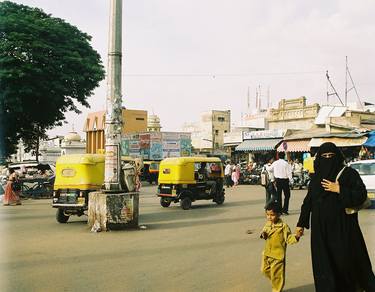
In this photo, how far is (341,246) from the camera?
14.5 feet

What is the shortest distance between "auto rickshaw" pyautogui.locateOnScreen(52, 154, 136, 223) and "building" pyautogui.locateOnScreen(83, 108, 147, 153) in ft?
71.5

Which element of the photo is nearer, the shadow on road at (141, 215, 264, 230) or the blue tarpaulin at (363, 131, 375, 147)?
the shadow on road at (141, 215, 264, 230)

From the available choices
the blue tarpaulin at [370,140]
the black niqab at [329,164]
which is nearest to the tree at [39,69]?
the blue tarpaulin at [370,140]

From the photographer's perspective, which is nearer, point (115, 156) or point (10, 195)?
point (115, 156)

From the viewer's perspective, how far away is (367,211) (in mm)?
13398

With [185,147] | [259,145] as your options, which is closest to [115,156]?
[259,145]

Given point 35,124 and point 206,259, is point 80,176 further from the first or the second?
point 35,124

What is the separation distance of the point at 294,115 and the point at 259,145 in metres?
8.19

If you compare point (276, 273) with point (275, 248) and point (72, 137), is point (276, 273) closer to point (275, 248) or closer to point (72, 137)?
point (275, 248)

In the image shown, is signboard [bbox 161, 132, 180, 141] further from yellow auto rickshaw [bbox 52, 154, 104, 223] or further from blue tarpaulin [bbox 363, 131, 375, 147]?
yellow auto rickshaw [bbox 52, 154, 104, 223]

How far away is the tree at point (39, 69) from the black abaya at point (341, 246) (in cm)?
2045

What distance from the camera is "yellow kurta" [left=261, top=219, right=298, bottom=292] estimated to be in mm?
5121

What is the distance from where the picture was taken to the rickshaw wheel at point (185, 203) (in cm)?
1469

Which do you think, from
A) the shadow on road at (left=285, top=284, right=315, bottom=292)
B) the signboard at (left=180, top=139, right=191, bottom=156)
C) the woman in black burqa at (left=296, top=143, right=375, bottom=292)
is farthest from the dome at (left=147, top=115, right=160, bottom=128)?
the woman in black burqa at (left=296, top=143, right=375, bottom=292)
